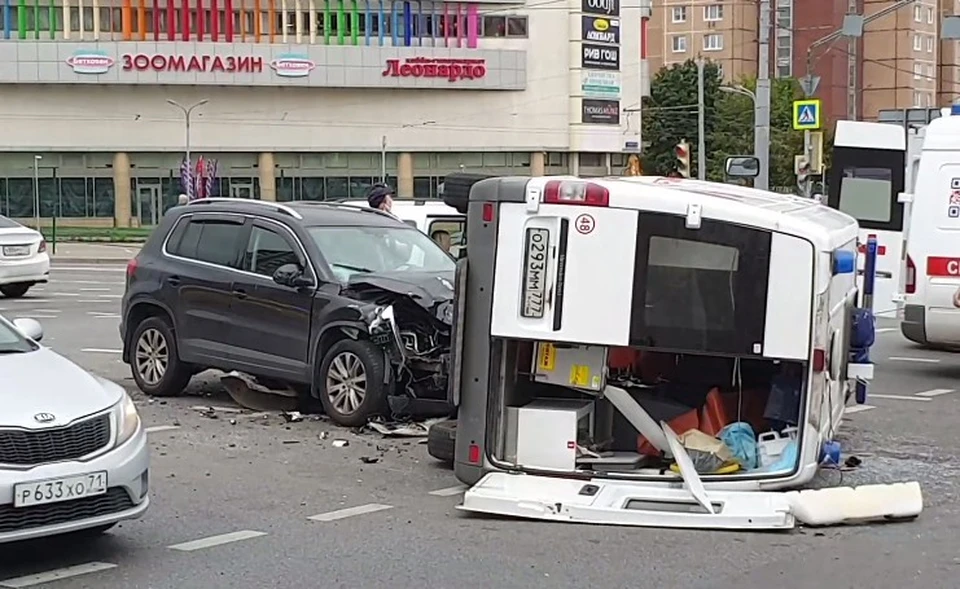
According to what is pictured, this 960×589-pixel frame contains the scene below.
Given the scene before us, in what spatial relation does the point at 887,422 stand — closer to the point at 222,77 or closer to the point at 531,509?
the point at 531,509

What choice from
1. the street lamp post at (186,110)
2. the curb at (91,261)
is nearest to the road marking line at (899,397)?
the curb at (91,261)

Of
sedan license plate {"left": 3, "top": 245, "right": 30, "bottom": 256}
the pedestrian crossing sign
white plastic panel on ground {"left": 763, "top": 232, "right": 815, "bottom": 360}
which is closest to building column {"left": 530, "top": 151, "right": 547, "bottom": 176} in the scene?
the pedestrian crossing sign

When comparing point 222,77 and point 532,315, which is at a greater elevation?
point 222,77

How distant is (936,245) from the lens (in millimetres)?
14398

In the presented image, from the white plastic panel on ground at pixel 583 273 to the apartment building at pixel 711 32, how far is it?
86677 millimetres

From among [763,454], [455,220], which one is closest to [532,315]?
[763,454]

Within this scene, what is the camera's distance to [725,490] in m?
8.42

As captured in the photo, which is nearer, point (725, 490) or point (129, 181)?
point (725, 490)

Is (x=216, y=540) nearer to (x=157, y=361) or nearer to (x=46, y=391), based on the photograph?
(x=46, y=391)

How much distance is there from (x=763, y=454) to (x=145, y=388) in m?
6.64

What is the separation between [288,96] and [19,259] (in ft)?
164

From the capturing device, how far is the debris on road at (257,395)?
40.8ft

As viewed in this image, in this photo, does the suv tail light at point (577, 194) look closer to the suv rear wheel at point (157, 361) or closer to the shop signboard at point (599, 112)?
the suv rear wheel at point (157, 361)

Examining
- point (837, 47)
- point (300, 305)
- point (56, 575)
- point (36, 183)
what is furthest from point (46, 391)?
point (837, 47)
